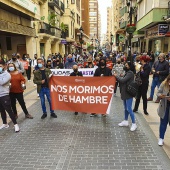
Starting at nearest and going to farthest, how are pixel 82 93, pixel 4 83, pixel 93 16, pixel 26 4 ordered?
1. pixel 4 83
2. pixel 82 93
3. pixel 26 4
4. pixel 93 16

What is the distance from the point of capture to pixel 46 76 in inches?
254

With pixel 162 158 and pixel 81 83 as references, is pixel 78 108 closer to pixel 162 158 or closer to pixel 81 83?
pixel 81 83

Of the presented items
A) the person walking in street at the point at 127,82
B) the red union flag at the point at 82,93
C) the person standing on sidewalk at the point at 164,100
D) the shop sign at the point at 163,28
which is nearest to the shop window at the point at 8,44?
the shop sign at the point at 163,28

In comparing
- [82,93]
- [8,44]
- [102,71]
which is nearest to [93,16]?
[8,44]

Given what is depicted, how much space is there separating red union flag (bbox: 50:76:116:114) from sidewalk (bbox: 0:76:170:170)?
1.67ft

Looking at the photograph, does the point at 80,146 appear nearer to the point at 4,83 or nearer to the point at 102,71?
the point at 4,83

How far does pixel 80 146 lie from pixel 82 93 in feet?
5.56

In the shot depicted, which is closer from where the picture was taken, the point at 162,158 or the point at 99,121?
the point at 162,158

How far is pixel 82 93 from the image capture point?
5.98 meters

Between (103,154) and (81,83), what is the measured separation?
226 cm

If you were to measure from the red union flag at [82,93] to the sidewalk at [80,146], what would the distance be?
51 centimetres

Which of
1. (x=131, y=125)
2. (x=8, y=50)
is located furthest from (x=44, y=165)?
(x=8, y=50)

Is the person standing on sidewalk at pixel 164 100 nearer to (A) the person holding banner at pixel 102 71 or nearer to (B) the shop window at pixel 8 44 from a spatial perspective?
(A) the person holding banner at pixel 102 71

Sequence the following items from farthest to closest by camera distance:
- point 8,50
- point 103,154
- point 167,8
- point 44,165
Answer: point 8,50, point 167,8, point 103,154, point 44,165
